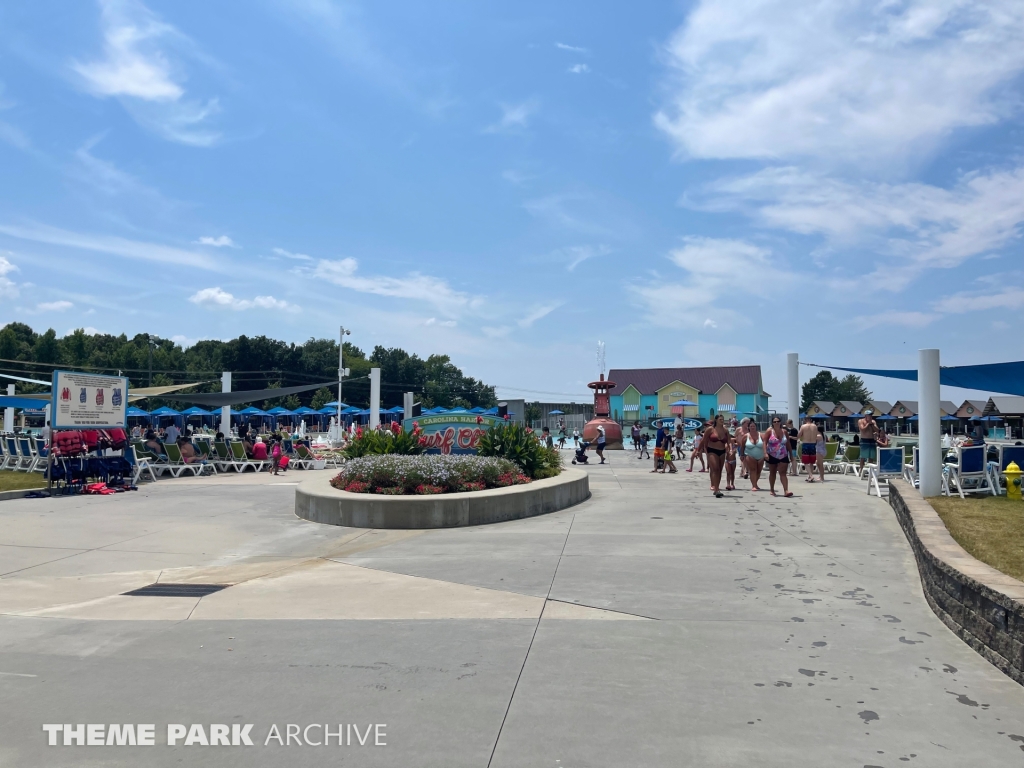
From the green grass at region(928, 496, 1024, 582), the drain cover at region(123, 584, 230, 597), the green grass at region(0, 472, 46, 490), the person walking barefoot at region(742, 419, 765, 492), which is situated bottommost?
the drain cover at region(123, 584, 230, 597)

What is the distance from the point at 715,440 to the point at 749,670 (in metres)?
9.66

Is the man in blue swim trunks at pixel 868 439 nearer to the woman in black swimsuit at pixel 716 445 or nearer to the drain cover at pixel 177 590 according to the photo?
the woman in black swimsuit at pixel 716 445

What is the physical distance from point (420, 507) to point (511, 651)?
5.80 meters

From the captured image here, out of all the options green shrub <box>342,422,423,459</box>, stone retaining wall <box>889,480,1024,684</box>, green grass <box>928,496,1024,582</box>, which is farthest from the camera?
green shrub <box>342,422,423,459</box>

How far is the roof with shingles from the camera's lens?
244 feet

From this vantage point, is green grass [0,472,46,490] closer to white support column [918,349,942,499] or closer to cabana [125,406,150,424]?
cabana [125,406,150,424]

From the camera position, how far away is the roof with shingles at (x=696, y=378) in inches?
2931

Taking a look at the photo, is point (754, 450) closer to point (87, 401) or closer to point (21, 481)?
point (87, 401)

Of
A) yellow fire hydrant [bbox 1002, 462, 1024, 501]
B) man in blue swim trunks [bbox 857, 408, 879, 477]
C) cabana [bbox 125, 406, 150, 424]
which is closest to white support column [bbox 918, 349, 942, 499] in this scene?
yellow fire hydrant [bbox 1002, 462, 1024, 501]

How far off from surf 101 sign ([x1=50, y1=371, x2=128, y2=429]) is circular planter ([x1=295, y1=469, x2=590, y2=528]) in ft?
20.4

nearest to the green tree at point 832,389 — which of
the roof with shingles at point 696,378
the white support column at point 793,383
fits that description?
the roof with shingles at point 696,378

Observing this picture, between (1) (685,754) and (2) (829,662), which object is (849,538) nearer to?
(2) (829,662)

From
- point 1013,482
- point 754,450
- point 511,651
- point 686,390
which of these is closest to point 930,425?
point 1013,482

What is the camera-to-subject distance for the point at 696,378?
75.8 meters
